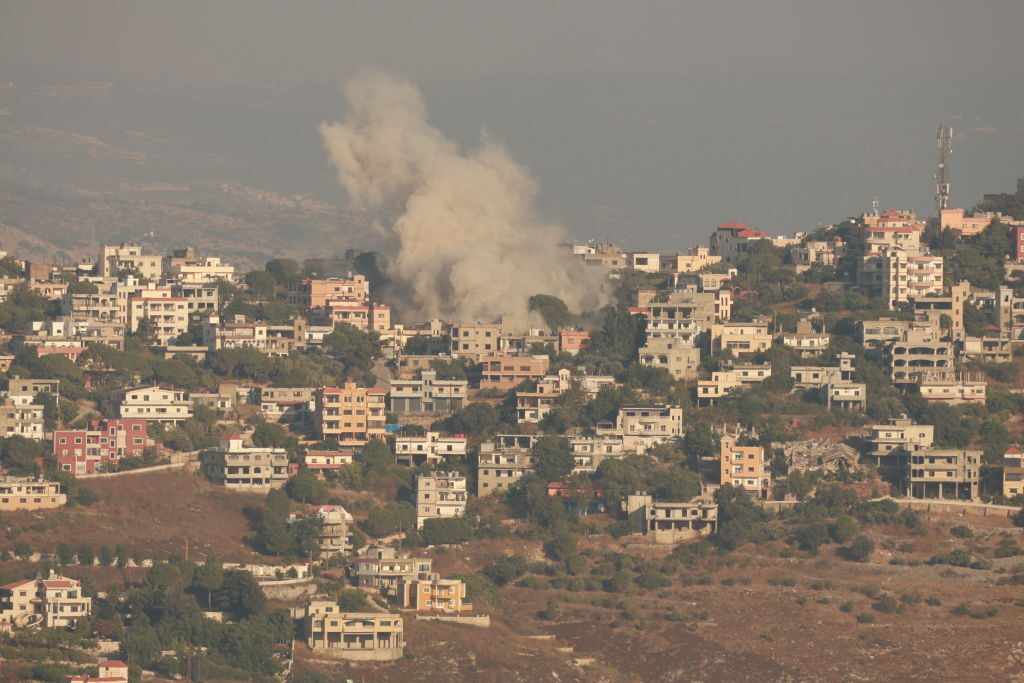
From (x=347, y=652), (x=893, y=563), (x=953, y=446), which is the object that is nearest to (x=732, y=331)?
(x=953, y=446)

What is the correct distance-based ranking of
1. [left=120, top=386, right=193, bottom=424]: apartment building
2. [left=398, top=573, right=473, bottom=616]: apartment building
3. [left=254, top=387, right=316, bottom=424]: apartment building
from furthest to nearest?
[left=254, top=387, right=316, bottom=424]: apartment building, [left=120, top=386, right=193, bottom=424]: apartment building, [left=398, top=573, right=473, bottom=616]: apartment building

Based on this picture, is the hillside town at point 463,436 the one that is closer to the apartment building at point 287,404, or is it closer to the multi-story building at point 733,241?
the apartment building at point 287,404

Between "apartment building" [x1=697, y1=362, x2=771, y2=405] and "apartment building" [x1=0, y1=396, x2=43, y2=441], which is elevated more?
"apartment building" [x1=697, y1=362, x2=771, y2=405]

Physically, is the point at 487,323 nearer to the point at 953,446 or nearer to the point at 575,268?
the point at 575,268

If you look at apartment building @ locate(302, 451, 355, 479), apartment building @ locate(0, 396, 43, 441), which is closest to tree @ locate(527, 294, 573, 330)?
apartment building @ locate(302, 451, 355, 479)

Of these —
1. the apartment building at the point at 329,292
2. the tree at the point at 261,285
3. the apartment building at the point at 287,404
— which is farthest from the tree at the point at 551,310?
the apartment building at the point at 287,404

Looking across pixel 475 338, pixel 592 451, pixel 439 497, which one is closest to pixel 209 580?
pixel 439 497

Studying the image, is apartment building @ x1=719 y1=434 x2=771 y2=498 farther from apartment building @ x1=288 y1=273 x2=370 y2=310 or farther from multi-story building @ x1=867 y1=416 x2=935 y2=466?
apartment building @ x1=288 y1=273 x2=370 y2=310

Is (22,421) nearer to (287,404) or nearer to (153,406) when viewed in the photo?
(153,406)
